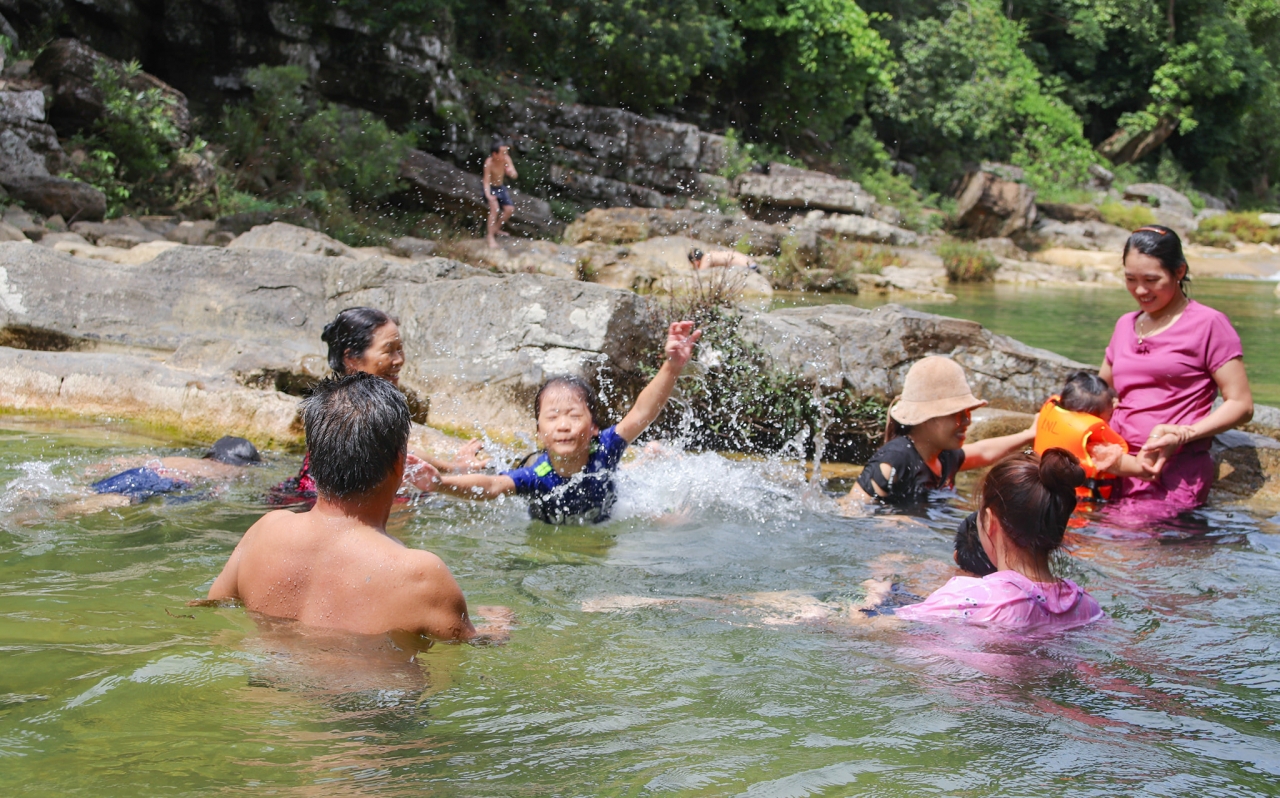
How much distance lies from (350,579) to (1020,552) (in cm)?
212

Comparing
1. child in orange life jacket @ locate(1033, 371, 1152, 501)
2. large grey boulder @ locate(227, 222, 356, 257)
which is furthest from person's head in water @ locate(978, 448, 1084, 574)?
large grey boulder @ locate(227, 222, 356, 257)

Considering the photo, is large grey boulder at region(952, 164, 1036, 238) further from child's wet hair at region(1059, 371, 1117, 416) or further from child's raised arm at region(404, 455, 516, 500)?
child's raised arm at region(404, 455, 516, 500)

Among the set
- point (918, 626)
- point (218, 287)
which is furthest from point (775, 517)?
point (218, 287)

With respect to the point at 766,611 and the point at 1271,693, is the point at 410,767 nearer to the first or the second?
the point at 766,611

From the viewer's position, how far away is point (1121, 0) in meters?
33.8

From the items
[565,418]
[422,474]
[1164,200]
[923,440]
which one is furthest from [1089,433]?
[1164,200]

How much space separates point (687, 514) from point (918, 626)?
2.37 m

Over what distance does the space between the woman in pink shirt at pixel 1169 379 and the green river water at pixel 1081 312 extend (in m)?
4.38

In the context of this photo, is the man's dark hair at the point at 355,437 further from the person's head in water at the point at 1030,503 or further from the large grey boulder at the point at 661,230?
the large grey boulder at the point at 661,230

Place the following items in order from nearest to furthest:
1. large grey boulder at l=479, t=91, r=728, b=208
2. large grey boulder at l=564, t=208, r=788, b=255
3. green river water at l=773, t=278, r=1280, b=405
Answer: green river water at l=773, t=278, r=1280, b=405 < large grey boulder at l=564, t=208, r=788, b=255 < large grey boulder at l=479, t=91, r=728, b=208

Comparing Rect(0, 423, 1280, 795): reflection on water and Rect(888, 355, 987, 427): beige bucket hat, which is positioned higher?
Rect(888, 355, 987, 427): beige bucket hat

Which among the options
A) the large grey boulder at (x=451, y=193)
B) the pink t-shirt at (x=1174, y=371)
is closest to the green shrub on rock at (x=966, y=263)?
the large grey boulder at (x=451, y=193)

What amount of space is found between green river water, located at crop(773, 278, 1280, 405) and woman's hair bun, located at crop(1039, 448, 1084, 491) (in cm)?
727

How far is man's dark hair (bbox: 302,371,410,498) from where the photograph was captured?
9.59 feet
